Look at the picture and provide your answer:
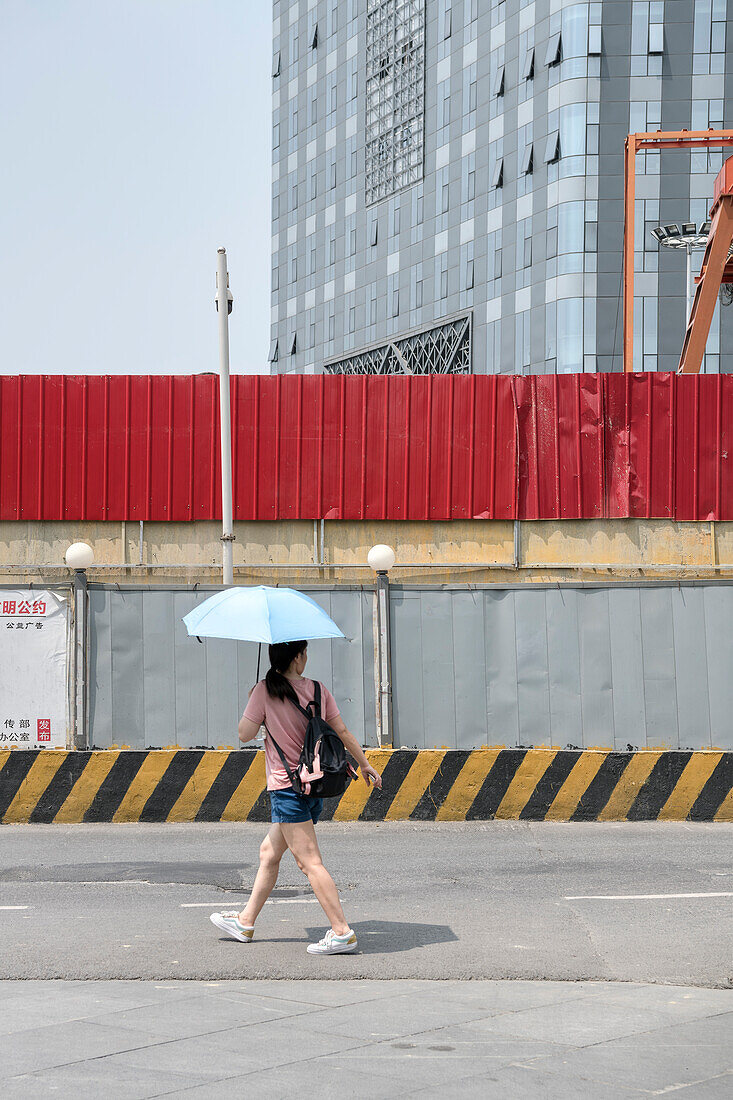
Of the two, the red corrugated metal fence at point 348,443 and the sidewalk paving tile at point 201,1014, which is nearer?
the sidewalk paving tile at point 201,1014

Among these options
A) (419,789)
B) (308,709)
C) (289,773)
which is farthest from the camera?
(419,789)

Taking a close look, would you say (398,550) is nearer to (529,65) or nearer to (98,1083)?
(98,1083)

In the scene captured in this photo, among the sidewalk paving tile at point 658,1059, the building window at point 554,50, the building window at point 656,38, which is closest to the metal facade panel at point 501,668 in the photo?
the sidewalk paving tile at point 658,1059

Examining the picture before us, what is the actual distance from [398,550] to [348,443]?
5.40 feet

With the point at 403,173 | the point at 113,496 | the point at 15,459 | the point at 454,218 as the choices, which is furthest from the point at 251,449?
the point at 403,173

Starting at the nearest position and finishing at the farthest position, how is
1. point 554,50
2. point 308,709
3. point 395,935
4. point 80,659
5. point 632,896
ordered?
point 308,709 → point 395,935 → point 632,896 → point 80,659 → point 554,50

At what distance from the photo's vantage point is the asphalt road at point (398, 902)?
6.83 metres

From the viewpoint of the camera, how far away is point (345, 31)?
266 ft

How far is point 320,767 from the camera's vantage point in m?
7.04

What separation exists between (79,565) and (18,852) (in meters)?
3.05

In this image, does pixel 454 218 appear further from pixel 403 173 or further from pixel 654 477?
pixel 654 477

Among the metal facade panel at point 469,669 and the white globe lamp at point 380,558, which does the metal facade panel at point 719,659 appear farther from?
the white globe lamp at point 380,558

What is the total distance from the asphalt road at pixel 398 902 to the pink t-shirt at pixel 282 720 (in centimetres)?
97

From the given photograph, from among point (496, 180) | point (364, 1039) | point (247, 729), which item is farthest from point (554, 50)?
point (364, 1039)
